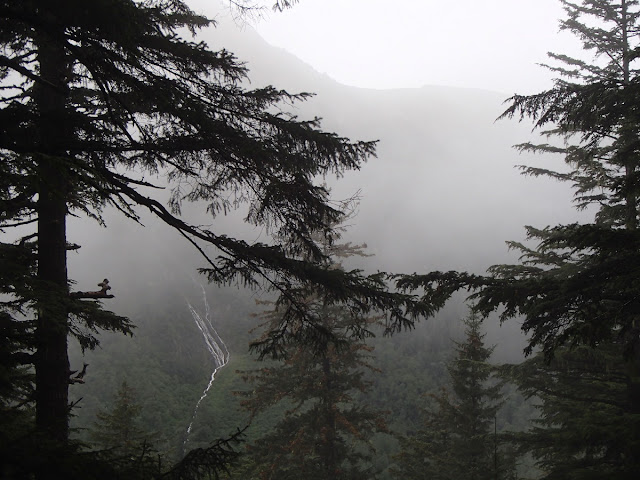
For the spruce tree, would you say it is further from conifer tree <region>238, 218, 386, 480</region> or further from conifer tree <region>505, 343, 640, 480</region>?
conifer tree <region>238, 218, 386, 480</region>

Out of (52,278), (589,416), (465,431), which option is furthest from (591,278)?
(465,431)

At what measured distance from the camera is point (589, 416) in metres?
6.89

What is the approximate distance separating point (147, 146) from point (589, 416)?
8.77 metres

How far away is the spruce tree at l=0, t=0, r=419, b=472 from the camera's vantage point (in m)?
3.57

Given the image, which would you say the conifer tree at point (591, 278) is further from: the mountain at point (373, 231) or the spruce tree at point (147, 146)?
the mountain at point (373, 231)

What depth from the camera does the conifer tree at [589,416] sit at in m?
6.12

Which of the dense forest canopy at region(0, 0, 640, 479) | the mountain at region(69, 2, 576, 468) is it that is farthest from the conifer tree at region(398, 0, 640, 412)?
the mountain at region(69, 2, 576, 468)

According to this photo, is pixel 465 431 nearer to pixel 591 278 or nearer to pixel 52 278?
pixel 591 278

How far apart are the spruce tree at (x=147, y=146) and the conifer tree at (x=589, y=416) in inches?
175

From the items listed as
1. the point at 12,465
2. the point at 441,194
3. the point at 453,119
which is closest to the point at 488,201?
the point at 441,194

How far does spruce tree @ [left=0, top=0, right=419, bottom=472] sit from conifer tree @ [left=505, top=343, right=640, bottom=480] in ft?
14.6

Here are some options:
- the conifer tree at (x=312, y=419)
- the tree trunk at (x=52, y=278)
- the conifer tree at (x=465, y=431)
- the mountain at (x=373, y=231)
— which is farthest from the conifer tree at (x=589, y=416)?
the tree trunk at (x=52, y=278)

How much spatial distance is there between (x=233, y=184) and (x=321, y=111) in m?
69.2

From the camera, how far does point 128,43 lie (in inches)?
134
